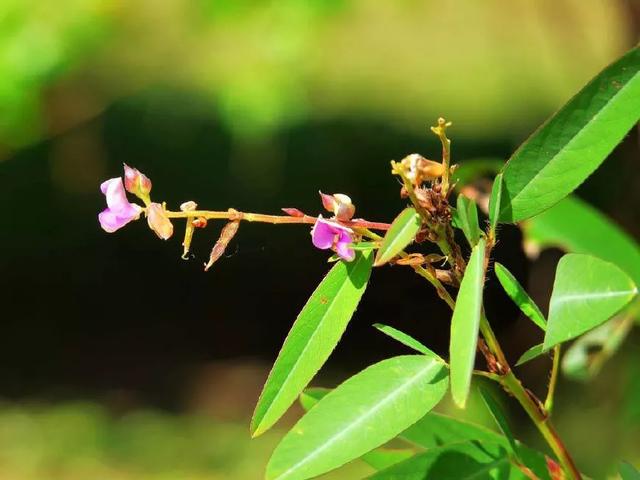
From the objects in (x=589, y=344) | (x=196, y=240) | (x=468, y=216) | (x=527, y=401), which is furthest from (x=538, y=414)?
(x=196, y=240)

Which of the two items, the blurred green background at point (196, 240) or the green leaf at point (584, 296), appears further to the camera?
the blurred green background at point (196, 240)

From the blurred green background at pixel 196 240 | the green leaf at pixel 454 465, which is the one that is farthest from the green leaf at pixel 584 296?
the blurred green background at pixel 196 240

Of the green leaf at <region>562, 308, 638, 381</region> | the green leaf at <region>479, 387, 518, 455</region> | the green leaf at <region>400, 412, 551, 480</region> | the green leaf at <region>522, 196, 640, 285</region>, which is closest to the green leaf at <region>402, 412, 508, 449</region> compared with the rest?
the green leaf at <region>400, 412, 551, 480</region>

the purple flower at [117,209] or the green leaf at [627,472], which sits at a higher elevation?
the purple flower at [117,209]

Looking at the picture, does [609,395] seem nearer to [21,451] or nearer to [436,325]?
[436,325]

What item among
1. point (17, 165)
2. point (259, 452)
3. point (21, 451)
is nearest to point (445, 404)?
point (259, 452)

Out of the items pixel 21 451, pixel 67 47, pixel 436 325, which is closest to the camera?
pixel 67 47

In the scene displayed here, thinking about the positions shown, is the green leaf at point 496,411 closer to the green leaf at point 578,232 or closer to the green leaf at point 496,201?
the green leaf at point 496,201

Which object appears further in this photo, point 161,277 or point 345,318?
point 161,277
